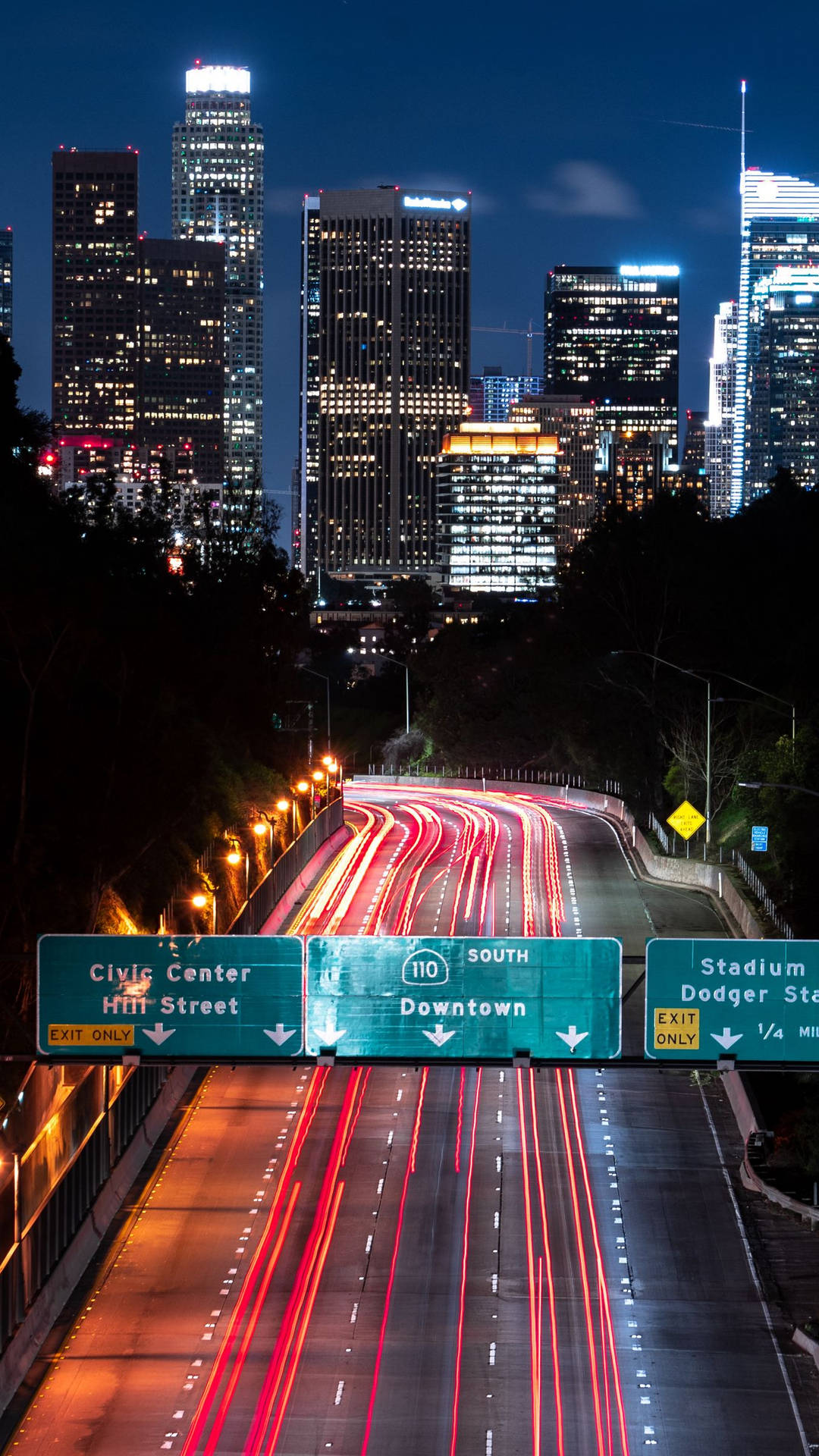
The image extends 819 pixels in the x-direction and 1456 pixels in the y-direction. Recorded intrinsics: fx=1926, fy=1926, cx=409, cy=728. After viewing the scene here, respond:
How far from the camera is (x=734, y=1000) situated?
92.8ft

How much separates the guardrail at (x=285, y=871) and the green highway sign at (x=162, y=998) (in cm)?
1952

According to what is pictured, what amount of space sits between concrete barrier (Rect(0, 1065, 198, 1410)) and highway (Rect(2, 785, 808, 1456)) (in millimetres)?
517

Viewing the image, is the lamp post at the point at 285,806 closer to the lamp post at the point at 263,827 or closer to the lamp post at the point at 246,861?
the lamp post at the point at 263,827

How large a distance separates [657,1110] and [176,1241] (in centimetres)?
1342

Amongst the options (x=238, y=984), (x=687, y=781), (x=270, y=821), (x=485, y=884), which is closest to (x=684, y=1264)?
(x=238, y=984)

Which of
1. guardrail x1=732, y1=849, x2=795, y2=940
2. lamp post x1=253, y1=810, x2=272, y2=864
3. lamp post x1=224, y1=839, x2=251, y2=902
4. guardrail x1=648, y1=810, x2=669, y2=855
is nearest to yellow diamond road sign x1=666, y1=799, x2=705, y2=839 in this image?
guardrail x1=732, y1=849, x2=795, y2=940

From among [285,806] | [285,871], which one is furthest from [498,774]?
[285,871]

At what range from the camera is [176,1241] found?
34.5m

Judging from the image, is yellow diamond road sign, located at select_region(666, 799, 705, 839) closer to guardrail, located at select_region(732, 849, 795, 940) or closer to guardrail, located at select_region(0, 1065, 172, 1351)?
guardrail, located at select_region(732, 849, 795, 940)

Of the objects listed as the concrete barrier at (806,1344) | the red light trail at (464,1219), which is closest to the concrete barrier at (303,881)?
the red light trail at (464,1219)

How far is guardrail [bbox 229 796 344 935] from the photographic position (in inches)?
2218

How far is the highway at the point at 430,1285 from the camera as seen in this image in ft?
87.0

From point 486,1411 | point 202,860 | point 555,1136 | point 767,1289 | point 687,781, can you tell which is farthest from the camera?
point 687,781

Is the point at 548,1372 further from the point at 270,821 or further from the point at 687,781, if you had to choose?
the point at 687,781
